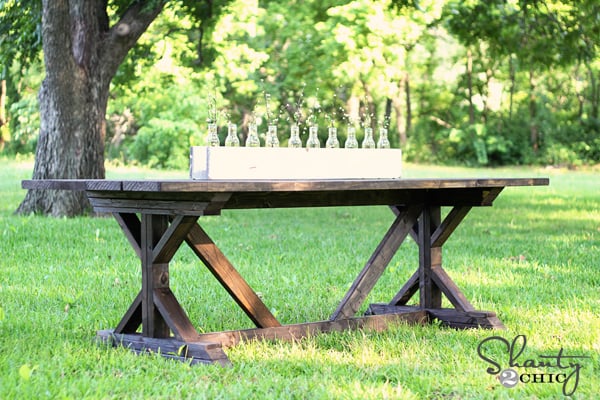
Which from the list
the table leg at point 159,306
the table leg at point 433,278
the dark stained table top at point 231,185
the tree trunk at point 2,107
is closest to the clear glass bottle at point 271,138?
the dark stained table top at point 231,185

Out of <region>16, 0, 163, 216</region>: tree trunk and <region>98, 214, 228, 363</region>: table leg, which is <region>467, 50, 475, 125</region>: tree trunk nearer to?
<region>16, 0, 163, 216</region>: tree trunk

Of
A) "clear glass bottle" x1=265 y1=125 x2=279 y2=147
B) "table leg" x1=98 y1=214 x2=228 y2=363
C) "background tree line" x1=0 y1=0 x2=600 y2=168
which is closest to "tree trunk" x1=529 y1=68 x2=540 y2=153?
"background tree line" x1=0 y1=0 x2=600 y2=168

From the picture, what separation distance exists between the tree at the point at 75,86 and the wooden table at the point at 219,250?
7570 mm

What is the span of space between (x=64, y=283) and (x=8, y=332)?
184cm

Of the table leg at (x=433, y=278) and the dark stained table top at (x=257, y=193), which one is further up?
the dark stained table top at (x=257, y=193)

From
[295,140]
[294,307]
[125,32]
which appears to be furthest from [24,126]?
[295,140]

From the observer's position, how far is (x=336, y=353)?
16.0ft

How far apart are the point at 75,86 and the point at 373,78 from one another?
20.8 meters

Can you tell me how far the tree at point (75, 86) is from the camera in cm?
1255

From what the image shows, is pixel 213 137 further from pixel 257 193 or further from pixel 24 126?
pixel 24 126

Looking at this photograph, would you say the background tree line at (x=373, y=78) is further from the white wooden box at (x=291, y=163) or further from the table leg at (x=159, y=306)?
the table leg at (x=159, y=306)

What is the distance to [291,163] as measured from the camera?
504cm

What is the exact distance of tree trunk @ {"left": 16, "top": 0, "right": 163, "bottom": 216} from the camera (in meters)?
12.5

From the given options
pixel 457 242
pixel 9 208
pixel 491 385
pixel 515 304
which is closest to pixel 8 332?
pixel 491 385
